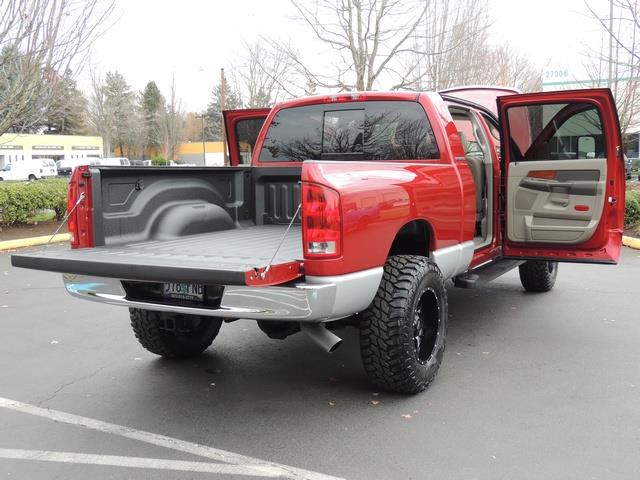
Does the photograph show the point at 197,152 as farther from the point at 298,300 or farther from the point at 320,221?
the point at 298,300

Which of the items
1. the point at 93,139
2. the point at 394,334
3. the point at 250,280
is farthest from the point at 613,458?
the point at 93,139

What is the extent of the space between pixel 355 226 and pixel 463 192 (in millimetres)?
1655

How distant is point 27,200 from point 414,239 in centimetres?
1135

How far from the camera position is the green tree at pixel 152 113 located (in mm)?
66662

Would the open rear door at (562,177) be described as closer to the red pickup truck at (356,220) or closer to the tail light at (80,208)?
the red pickup truck at (356,220)

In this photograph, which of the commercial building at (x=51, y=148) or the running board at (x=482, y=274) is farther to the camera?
the commercial building at (x=51, y=148)

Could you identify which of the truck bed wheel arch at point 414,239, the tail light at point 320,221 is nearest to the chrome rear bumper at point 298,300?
the tail light at point 320,221

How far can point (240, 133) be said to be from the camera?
677 centimetres

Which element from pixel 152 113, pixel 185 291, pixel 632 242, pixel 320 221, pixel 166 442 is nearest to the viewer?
pixel 320 221

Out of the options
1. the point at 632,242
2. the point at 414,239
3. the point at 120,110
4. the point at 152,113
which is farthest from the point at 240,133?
the point at 152,113

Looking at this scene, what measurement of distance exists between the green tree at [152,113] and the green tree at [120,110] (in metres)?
2.55

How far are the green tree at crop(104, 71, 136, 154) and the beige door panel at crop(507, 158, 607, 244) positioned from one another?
5687cm

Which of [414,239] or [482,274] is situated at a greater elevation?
[414,239]

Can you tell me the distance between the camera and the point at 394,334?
375 cm
